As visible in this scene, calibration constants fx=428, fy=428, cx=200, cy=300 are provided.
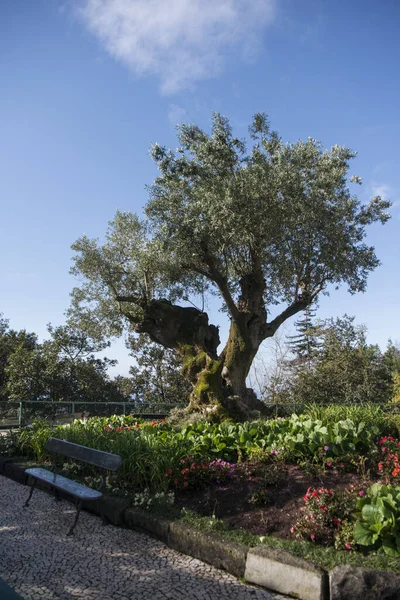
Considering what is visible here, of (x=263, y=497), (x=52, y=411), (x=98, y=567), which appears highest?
(x=52, y=411)

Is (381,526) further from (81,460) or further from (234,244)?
(234,244)

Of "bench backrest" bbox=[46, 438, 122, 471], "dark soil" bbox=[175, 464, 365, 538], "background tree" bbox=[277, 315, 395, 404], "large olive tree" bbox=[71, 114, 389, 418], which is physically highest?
"large olive tree" bbox=[71, 114, 389, 418]

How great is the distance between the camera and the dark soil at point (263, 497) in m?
4.51

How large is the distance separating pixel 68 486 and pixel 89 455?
436 millimetres

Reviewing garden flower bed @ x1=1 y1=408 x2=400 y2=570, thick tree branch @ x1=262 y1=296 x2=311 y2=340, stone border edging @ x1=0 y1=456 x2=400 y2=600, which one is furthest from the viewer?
thick tree branch @ x1=262 y1=296 x2=311 y2=340

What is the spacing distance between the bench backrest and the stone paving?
27.3 inches

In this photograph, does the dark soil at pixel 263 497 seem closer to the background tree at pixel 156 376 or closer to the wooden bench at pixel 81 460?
the wooden bench at pixel 81 460

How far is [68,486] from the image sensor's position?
5418mm

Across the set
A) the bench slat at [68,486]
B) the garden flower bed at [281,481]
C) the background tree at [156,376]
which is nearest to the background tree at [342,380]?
the background tree at [156,376]

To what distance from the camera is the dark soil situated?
451 centimetres

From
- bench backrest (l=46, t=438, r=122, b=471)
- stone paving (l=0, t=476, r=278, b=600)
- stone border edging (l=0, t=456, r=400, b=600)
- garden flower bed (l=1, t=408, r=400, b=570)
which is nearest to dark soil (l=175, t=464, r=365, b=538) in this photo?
garden flower bed (l=1, t=408, r=400, b=570)

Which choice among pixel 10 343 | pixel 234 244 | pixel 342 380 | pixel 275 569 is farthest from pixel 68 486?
pixel 10 343

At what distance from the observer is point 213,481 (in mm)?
5793

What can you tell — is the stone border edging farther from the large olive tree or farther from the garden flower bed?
the large olive tree
